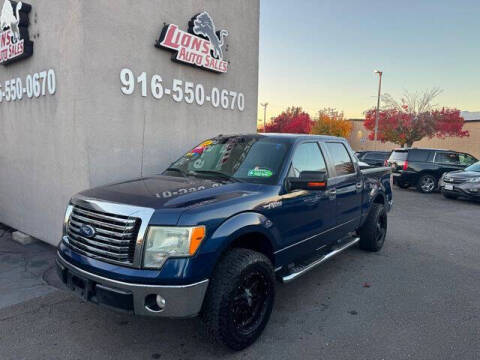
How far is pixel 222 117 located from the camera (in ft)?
22.2

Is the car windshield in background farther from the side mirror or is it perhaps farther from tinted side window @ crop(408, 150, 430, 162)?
the side mirror

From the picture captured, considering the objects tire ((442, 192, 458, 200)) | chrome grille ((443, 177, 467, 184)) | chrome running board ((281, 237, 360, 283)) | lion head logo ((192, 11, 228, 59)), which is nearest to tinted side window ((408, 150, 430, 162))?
tire ((442, 192, 458, 200))

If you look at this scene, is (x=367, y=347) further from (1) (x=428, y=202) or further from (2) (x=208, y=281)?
(1) (x=428, y=202)

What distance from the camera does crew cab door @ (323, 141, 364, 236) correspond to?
433cm

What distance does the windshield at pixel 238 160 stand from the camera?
3.47 meters

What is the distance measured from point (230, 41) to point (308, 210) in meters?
4.55

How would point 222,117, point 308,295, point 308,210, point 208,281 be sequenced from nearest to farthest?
point 208,281
point 308,210
point 308,295
point 222,117

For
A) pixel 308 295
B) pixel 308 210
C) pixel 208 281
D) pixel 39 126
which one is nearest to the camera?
pixel 208 281

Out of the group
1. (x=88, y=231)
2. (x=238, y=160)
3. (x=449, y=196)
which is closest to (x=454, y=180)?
(x=449, y=196)

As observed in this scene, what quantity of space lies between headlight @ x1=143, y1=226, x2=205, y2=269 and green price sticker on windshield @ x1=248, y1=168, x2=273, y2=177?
1132mm

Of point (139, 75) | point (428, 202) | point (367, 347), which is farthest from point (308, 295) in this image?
point (428, 202)

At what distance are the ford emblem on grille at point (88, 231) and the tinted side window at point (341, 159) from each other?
117 inches

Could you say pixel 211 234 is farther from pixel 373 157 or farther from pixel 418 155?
pixel 373 157

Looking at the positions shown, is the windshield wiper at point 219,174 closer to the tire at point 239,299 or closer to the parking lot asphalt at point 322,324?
the tire at point 239,299
